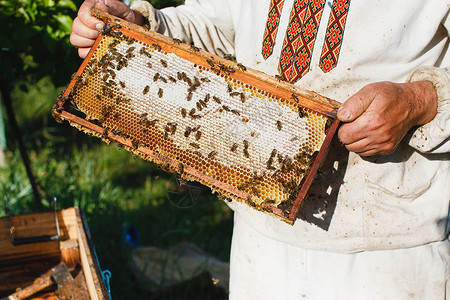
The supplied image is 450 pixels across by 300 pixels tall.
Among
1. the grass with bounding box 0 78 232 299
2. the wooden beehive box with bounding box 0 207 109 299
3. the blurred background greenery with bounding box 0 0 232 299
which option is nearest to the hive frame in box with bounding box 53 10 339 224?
the blurred background greenery with bounding box 0 0 232 299

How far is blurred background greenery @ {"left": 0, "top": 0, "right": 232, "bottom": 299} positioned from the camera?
365 cm

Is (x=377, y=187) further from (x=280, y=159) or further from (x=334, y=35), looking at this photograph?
(x=334, y=35)

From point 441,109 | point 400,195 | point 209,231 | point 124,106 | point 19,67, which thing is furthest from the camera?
point 209,231

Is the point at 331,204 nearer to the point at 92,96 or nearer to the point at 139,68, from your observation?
the point at 139,68

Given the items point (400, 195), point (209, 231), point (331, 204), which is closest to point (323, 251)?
point (331, 204)

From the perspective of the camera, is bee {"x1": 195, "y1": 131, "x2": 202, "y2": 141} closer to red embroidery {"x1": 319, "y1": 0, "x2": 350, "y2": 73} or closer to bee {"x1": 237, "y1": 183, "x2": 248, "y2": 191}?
bee {"x1": 237, "y1": 183, "x2": 248, "y2": 191}

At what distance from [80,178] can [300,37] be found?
4.17 m

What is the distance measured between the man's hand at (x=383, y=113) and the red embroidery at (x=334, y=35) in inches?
13.5

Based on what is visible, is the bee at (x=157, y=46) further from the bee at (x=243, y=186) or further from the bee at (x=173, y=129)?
the bee at (x=243, y=186)

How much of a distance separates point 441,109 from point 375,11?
1.87 ft

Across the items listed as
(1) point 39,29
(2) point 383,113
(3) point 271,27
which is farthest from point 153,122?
(1) point 39,29

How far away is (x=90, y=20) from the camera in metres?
2.47

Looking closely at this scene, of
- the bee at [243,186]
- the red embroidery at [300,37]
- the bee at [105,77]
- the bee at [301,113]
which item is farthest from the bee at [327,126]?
the bee at [105,77]

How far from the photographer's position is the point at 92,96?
8.04 feet
